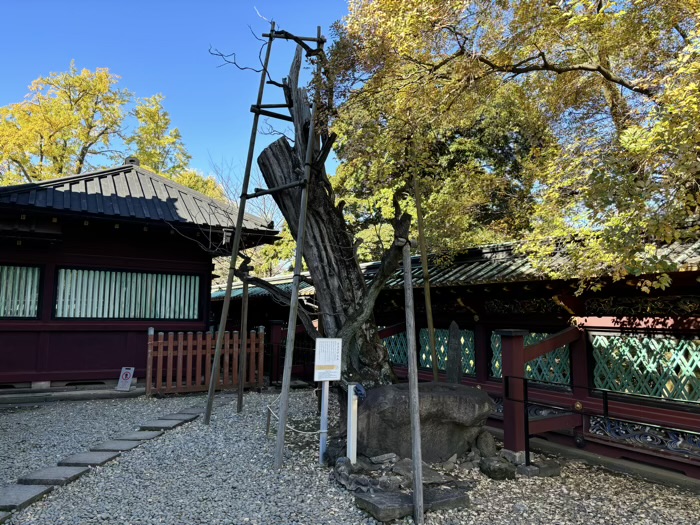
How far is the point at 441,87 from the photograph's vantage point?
20.9 feet

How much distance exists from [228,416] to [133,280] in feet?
13.4

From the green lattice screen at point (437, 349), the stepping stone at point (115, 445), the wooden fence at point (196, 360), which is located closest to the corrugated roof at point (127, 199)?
the wooden fence at point (196, 360)

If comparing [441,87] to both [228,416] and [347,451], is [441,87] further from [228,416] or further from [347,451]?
[228,416]

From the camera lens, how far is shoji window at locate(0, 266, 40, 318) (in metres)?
8.44

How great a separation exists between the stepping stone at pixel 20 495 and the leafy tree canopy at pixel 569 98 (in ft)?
15.9

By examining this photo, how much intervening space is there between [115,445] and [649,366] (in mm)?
5921

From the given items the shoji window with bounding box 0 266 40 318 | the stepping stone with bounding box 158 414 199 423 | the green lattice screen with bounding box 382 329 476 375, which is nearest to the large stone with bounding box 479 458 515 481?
the green lattice screen with bounding box 382 329 476 375

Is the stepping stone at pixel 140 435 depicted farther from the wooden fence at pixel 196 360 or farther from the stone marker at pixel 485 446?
the stone marker at pixel 485 446

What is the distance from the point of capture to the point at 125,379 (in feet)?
28.9

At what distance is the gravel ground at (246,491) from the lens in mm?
3497

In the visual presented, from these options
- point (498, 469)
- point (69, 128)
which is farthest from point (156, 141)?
point (498, 469)

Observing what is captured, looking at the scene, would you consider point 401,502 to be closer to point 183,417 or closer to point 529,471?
point 529,471

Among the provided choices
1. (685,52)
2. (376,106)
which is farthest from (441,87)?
(685,52)

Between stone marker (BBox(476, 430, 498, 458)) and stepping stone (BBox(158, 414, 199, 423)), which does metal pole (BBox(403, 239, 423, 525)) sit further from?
stepping stone (BBox(158, 414, 199, 423))
